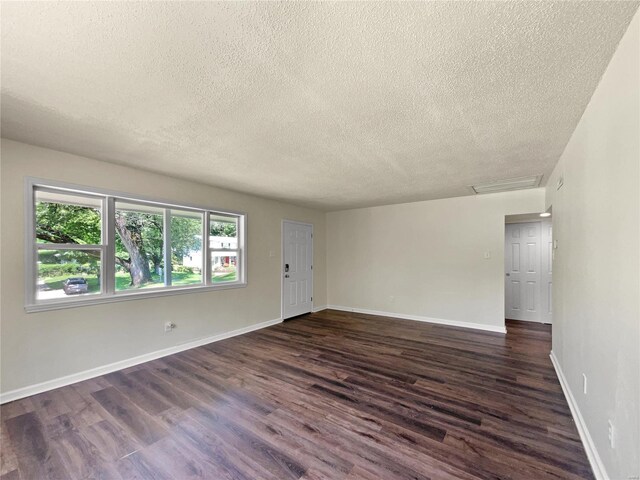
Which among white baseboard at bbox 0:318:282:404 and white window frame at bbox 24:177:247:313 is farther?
white window frame at bbox 24:177:247:313

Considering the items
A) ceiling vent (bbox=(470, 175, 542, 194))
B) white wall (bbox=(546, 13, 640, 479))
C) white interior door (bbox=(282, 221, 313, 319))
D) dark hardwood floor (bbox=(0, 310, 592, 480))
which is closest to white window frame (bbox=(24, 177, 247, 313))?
dark hardwood floor (bbox=(0, 310, 592, 480))

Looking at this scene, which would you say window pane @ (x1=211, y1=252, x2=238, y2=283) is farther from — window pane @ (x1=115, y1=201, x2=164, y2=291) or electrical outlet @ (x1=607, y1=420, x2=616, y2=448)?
electrical outlet @ (x1=607, y1=420, x2=616, y2=448)

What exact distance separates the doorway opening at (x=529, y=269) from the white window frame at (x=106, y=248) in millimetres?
5315

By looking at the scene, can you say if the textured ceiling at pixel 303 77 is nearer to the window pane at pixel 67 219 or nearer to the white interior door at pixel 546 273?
the window pane at pixel 67 219

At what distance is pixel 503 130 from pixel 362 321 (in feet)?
13.2

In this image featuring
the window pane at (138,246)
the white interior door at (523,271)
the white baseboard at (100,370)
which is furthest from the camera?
the white interior door at (523,271)

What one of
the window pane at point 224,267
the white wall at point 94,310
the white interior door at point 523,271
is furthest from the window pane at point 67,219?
the white interior door at point 523,271

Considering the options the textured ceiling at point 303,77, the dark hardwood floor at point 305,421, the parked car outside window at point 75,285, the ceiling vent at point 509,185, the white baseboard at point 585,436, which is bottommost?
the dark hardwood floor at point 305,421

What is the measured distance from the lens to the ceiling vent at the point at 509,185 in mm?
3701

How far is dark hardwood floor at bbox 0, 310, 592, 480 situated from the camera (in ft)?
5.55

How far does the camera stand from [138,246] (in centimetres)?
339

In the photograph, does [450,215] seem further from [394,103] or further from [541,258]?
[394,103]

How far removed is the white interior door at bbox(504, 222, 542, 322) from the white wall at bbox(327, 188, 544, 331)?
3.82 ft

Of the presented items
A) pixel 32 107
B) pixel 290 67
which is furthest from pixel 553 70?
pixel 32 107
